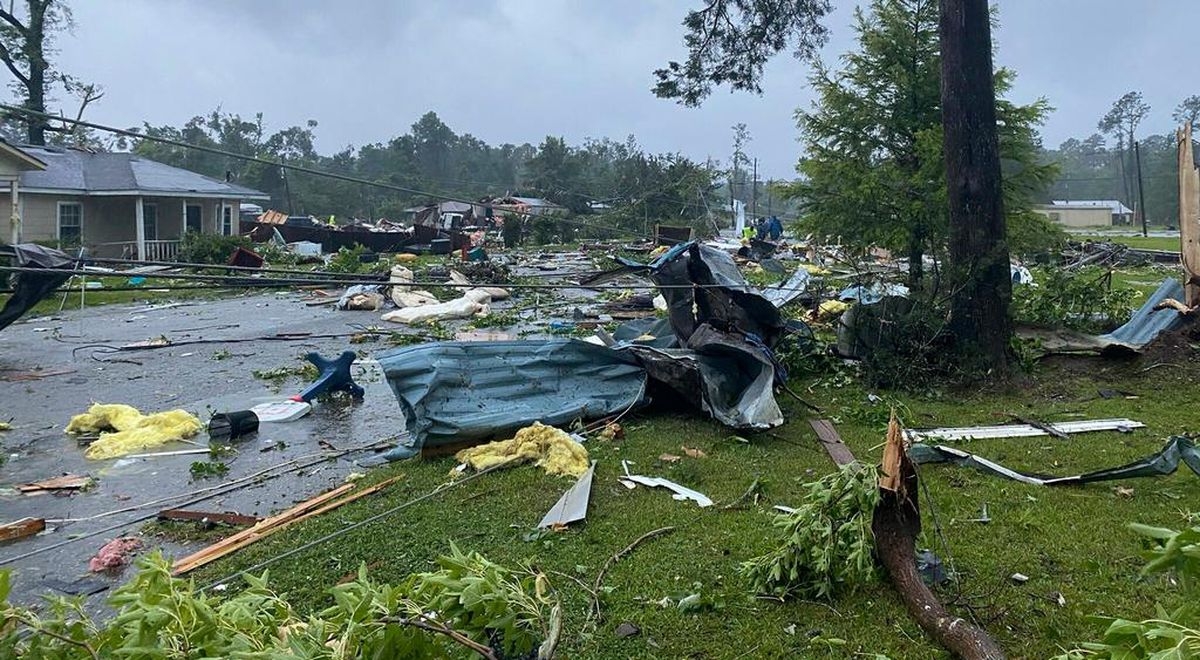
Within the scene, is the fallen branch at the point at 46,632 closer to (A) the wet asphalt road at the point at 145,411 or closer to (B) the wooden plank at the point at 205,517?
(A) the wet asphalt road at the point at 145,411

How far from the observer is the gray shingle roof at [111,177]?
22859 mm

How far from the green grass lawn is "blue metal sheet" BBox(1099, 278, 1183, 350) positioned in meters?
1.73

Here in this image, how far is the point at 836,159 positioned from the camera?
39.5 ft

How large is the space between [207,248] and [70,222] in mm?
4285

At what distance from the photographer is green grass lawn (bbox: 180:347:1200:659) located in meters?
3.29

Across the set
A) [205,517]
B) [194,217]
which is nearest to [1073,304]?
[205,517]

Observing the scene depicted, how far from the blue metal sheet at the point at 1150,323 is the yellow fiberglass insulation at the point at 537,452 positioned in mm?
6213

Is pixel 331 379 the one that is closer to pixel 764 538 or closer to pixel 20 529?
pixel 20 529

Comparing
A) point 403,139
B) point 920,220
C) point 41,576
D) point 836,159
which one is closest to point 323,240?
point 836,159

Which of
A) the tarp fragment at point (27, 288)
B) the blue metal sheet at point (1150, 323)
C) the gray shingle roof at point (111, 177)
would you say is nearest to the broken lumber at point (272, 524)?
the tarp fragment at point (27, 288)

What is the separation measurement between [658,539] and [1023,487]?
238 cm

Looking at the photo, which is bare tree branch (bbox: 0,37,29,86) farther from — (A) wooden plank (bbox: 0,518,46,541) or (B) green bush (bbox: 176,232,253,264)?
(A) wooden plank (bbox: 0,518,46,541)

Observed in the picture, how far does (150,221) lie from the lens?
2569cm

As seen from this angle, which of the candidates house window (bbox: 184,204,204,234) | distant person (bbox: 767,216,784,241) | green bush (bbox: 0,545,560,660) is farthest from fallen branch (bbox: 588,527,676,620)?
distant person (bbox: 767,216,784,241)
